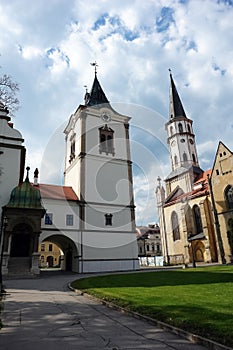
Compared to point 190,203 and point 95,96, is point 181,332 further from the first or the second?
point 190,203

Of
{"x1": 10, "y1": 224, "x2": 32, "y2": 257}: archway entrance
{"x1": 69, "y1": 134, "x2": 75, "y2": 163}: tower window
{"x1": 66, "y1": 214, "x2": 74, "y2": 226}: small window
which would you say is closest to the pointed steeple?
{"x1": 69, "y1": 134, "x2": 75, "y2": 163}: tower window

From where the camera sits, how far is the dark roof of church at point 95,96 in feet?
140

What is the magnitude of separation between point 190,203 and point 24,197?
30610 millimetres

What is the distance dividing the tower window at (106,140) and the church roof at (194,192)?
58.9 ft

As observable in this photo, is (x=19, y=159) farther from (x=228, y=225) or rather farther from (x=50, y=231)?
(x=228, y=225)

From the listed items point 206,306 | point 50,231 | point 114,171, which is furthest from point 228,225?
point 206,306

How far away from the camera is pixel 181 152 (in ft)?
194

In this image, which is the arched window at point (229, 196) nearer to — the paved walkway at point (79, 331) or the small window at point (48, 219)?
the small window at point (48, 219)

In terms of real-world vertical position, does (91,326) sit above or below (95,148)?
below

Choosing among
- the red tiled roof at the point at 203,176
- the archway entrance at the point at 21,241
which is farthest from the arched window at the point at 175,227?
the archway entrance at the point at 21,241

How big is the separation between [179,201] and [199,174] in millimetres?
9005

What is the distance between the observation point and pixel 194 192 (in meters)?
47.9

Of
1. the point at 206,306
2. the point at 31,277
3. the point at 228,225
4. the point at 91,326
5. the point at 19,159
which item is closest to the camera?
the point at 91,326

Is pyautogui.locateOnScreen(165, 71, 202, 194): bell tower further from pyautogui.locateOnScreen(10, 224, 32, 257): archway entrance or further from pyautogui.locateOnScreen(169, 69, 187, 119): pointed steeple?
pyautogui.locateOnScreen(10, 224, 32, 257): archway entrance
